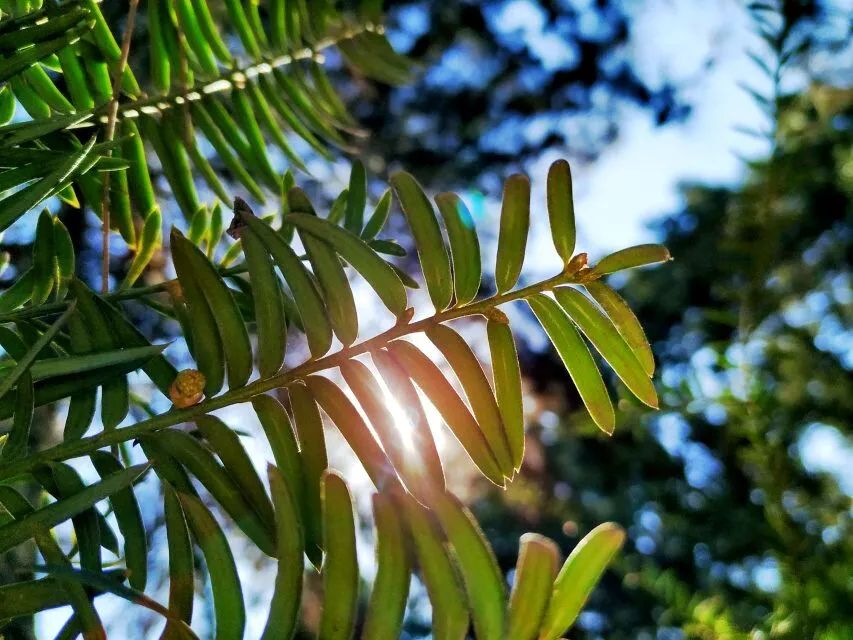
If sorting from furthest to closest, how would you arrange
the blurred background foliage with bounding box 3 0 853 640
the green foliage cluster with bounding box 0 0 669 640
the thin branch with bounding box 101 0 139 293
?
the blurred background foliage with bounding box 3 0 853 640
the thin branch with bounding box 101 0 139 293
the green foliage cluster with bounding box 0 0 669 640

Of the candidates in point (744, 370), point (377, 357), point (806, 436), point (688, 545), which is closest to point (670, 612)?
point (744, 370)

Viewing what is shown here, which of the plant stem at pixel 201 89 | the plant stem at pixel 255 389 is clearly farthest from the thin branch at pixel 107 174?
the plant stem at pixel 255 389

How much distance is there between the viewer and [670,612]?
0.77m

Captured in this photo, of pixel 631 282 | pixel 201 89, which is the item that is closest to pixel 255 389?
pixel 201 89

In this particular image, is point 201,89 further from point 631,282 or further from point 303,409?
point 631,282

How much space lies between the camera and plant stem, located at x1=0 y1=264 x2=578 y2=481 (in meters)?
0.28

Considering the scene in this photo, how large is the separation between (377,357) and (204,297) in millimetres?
72

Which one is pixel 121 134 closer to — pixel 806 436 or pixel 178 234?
pixel 178 234

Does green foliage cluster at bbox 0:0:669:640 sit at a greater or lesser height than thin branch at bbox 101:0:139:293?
lesser

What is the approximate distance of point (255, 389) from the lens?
0.99ft

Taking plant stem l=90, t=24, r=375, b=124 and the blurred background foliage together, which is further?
the blurred background foliage

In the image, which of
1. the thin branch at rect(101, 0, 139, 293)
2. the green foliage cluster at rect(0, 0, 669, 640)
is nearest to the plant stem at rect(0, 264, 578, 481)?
the green foliage cluster at rect(0, 0, 669, 640)

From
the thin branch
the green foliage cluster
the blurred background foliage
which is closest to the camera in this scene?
the green foliage cluster

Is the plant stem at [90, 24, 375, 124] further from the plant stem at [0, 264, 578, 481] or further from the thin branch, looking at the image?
the plant stem at [0, 264, 578, 481]
